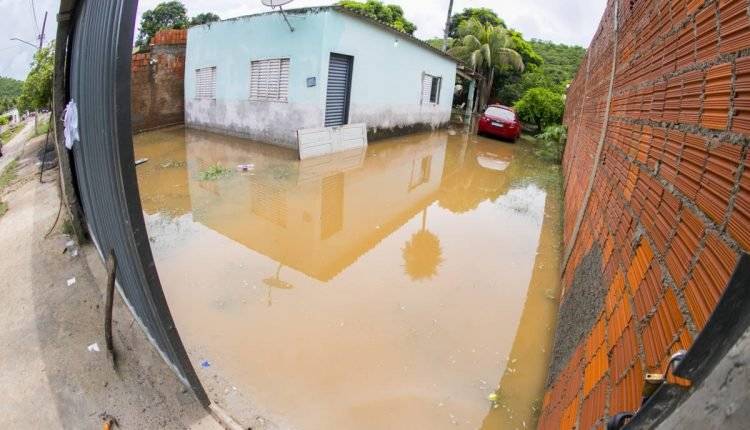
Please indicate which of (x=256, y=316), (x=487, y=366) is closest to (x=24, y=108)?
(x=256, y=316)

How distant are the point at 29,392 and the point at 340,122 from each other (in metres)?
9.83

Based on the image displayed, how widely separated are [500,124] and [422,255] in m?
11.2

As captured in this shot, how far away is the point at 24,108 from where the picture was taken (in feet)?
28.2

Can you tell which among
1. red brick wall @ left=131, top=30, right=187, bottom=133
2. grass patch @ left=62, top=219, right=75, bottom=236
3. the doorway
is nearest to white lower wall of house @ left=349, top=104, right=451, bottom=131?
the doorway

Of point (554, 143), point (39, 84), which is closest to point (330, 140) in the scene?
point (39, 84)

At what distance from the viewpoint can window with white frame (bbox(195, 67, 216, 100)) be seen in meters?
12.8

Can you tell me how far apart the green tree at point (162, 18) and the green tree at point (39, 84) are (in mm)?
27206

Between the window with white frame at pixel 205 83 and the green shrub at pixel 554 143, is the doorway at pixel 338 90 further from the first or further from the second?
the green shrub at pixel 554 143

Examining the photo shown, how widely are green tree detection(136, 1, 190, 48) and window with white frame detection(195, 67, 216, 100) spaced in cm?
2288

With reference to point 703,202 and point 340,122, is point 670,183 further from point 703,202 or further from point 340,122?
point 340,122

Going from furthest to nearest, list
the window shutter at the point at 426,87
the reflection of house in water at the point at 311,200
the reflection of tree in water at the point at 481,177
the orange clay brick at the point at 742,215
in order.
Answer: the window shutter at the point at 426,87, the reflection of tree in water at the point at 481,177, the reflection of house in water at the point at 311,200, the orange clay brick at the point at 742,215

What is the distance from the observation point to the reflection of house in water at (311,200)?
16.6ft

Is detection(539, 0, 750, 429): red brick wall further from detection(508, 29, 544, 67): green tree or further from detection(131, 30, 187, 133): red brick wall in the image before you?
detection(508, 29, 544, 67): green tree

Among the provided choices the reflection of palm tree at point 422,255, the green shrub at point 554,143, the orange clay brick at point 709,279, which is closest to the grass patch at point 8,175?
the reflection of palm tree at point 422,255
